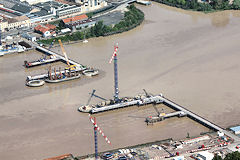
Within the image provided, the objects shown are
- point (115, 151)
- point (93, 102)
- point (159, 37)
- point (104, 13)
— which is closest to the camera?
point (115, 151)

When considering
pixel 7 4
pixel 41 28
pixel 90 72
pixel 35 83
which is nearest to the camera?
pixel 35 83

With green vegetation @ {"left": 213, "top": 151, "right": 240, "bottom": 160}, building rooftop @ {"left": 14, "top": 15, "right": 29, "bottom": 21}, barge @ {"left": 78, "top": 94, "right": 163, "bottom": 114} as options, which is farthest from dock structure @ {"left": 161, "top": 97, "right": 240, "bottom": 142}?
building rooftop @ {"left": 14, "top": 15, "right": 29, "bottom": 21}

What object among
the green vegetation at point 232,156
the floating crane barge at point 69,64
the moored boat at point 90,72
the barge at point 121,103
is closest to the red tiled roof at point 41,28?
the floating crane barge at point 69,64

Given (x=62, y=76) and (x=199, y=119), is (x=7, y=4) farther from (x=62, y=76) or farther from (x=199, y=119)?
(x=199, y=119)

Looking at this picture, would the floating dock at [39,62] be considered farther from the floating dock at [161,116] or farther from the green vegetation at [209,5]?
the green vegetation at [209,5]

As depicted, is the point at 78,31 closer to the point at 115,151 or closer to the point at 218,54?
the point at 218,54

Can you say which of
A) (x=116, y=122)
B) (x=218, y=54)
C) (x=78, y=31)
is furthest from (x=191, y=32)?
(x=116, y=122)

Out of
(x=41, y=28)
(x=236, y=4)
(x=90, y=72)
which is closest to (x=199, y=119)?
(x=90, y=72)

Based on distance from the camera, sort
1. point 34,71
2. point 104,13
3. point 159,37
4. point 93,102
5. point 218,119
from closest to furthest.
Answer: point 218,119 < point 93,102 < point 34,71 < point 159,37 < point 104,13
